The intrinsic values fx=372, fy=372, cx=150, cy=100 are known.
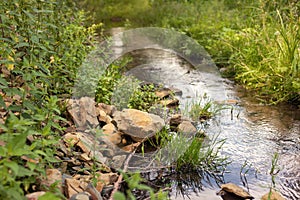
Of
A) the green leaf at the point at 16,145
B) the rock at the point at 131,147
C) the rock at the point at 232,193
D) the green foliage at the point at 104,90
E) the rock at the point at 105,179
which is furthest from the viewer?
the green foliage at the point at 104,90

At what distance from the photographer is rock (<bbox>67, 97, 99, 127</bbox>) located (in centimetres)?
315

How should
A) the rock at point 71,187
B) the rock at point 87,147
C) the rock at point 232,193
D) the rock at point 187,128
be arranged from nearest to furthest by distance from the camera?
1. the rock at point 71,187
2. the rock at point 232,193
3. the rock at point 87,147
4. the rock at point 187,128

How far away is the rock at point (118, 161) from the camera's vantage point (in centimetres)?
276

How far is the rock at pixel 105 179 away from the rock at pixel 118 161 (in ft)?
0.65

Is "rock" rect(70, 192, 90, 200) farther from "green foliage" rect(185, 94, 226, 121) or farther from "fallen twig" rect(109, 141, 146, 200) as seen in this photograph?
"green foliage" rect(185, 94, 226, 121)

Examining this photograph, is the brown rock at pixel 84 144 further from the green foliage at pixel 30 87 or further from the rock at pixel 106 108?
the rock at pixel 106 108

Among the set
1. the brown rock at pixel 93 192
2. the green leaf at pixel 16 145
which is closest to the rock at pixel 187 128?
the brown rock at pixel 93 192

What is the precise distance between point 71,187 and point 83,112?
1.21 m

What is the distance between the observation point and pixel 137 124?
320cm

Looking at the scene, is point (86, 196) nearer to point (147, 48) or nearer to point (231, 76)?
point (231, 76)

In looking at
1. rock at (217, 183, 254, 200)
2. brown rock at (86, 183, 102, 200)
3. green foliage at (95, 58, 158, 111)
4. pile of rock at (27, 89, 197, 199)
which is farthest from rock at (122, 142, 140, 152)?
brown rock at (86, 183, 102, 200)

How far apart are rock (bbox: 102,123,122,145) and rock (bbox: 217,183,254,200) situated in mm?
983

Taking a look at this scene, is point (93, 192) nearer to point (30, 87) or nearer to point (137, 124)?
point (30, 87)

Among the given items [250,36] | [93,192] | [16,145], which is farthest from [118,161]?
[250,36]
